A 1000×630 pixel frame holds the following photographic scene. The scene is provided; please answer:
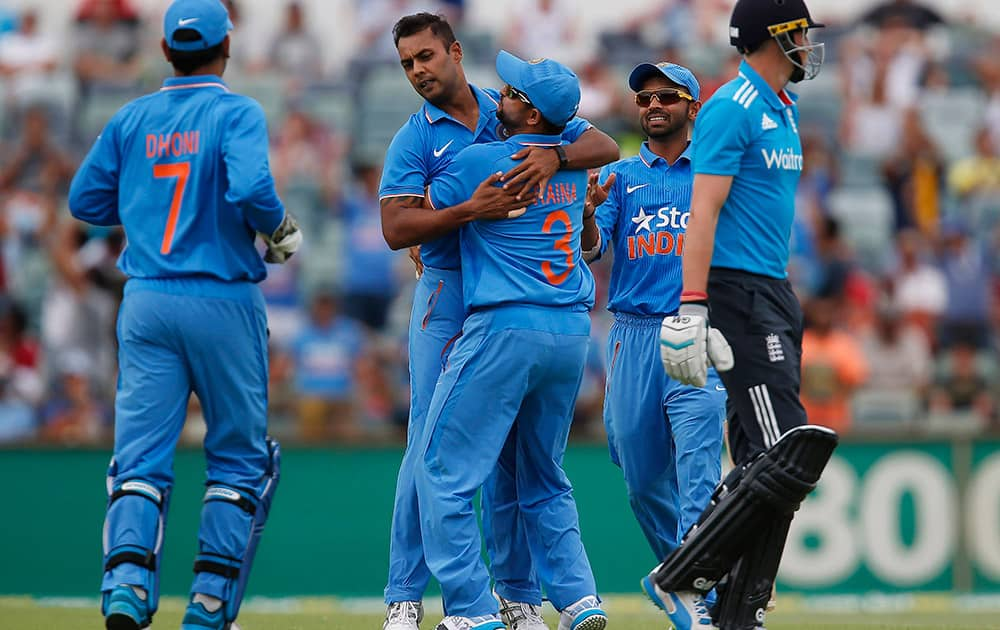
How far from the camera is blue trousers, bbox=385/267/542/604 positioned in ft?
24.6

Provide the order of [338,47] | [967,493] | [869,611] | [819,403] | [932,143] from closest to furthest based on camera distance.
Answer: [869,611] → [967,493] → [819,403] → [932,143] → [338,47]

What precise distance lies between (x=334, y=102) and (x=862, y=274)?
6.74 metres

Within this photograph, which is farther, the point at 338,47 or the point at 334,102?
the point at 338,47

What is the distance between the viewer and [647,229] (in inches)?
324

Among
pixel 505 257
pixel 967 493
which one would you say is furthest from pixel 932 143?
pixel 505 257

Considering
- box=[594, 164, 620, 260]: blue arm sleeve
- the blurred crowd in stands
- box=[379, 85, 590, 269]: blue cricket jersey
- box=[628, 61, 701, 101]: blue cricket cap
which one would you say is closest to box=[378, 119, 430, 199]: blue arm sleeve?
box=[379, 85, 590, 269]: blue cricket jersey

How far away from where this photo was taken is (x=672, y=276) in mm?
8148

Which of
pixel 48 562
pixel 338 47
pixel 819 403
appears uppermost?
pixel 338 47

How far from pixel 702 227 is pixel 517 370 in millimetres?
1103

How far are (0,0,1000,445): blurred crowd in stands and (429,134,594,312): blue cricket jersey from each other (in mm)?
5530

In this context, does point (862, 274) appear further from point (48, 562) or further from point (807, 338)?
point (48, 562)

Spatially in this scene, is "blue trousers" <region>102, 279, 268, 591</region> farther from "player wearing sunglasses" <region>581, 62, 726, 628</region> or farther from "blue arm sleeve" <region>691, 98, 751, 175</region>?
"blue arm sleeve" <region>691, 98, 751, 175</region>

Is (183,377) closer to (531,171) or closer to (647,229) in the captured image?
(531,171)

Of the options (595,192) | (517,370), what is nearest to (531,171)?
(517,370)
